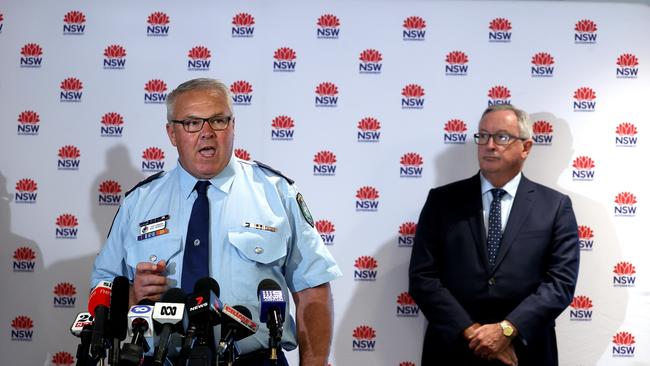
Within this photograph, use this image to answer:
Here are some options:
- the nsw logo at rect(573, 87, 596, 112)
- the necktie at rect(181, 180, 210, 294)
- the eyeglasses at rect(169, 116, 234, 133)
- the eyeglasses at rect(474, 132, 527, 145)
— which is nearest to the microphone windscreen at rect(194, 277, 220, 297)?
the necktie at rect(181, 180, 210, 294)

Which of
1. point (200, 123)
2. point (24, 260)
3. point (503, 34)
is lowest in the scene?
point (24, 260)

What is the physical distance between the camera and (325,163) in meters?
4.22

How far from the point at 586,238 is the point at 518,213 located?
0.74 m

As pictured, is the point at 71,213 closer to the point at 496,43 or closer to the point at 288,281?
the point at 288,281

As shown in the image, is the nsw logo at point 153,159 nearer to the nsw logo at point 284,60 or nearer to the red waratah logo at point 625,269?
the nsw logo at point 284,60

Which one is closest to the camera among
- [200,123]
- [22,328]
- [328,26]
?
[200,123]

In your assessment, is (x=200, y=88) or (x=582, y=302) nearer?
(x=200, y=88)

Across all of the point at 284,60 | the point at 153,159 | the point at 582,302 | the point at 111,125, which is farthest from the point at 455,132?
the point at 111,125

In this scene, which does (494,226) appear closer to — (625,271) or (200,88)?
(625,271)

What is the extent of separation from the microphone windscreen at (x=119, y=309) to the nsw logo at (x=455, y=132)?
276 centimetres

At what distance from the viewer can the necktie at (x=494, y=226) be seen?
12.0 feet

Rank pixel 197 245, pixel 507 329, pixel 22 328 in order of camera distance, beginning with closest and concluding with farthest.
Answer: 1. pixel 197 245
2. pixel 507 329
3. pixel 22 328

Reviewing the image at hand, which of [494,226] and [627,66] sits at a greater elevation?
[627,66]

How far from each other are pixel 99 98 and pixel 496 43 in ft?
7.78
